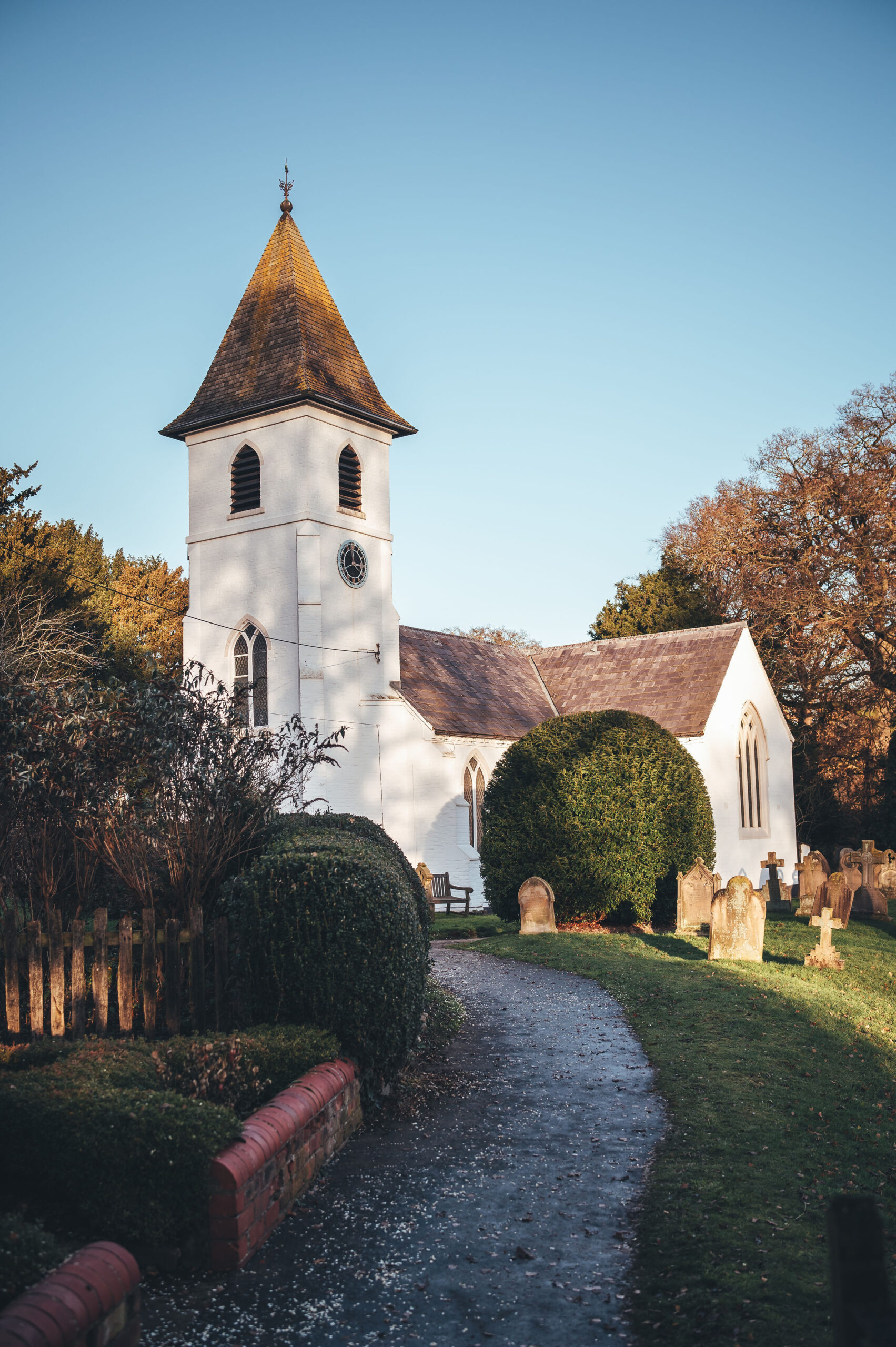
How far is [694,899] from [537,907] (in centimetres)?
295

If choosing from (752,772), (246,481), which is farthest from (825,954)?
(246,481)

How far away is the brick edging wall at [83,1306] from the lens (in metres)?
3.51

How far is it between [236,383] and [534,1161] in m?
26.7

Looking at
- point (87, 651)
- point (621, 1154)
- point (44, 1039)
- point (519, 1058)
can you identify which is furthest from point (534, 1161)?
point (87, 651)

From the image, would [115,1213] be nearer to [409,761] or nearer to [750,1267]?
[750,1267]

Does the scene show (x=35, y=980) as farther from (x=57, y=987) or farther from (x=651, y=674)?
(x=651, y=674)

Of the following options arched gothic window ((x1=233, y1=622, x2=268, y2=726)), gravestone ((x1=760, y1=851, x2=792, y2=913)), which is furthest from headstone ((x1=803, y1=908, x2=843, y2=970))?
arched gothic window ((x1=233, y1=622, x2=268, y2=726))

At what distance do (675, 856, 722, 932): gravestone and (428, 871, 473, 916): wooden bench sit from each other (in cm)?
676

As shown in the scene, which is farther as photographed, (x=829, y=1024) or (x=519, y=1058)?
(x=829, y=1024)

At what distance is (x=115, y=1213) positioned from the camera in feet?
15.8

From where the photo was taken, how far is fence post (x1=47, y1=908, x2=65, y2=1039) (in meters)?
7.20

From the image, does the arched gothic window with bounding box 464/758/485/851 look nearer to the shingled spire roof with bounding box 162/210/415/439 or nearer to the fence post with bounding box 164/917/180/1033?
the shingled spire roof with bounding box 162/210/415/439

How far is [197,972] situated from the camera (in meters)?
7.40

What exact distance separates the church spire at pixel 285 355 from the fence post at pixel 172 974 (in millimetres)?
22423
